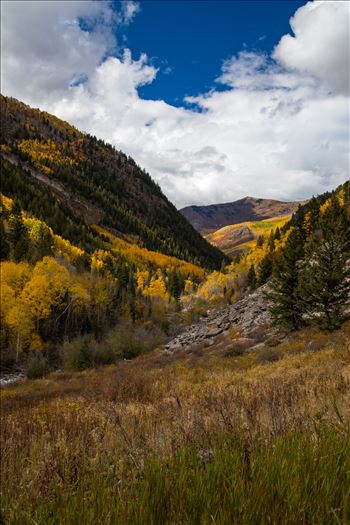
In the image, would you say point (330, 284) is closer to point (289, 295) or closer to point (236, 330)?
point (289, 295)

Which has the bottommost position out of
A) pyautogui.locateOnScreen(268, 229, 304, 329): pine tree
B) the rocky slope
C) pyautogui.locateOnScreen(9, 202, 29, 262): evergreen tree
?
the rocky slope

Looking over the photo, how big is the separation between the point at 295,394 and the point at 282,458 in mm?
3648

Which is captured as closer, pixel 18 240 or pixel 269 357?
pixel 269 357

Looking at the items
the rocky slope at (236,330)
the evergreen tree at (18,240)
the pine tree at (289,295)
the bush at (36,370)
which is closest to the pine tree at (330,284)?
the pine tree at (289,295)

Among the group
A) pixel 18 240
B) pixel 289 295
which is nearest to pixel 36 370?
pixel 289 295

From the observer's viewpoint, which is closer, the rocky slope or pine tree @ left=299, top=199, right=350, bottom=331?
pine tree @ left=299, top=199, right=350, bottom=331

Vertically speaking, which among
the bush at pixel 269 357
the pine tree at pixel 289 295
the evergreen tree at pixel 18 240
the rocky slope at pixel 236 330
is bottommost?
the rocky slope at pixel 236 330

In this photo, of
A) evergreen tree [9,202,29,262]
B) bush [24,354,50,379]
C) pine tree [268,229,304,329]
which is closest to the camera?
pine tree [268,229,304,329]

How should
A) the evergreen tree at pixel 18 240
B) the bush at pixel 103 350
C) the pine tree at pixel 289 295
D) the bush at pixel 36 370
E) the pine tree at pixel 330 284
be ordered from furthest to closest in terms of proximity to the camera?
1. the evergreen tree at pixel 18 240
2. the bush at pixel 103 350
3. the bush at pixel 36 370
4. the pine tree at pixel 289 295
5. the pine tree at pixel 330 284

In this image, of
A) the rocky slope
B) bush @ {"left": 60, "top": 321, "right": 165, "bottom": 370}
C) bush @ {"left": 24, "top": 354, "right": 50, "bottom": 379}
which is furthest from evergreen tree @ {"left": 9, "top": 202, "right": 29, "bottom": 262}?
the rocky slope

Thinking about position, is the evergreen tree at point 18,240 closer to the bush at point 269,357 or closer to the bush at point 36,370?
the bush at point 36,370

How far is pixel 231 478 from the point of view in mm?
1601

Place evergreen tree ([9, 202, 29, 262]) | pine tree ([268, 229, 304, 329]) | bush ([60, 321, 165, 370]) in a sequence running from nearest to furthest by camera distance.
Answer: pine tree ([268, 229, 304, 329]) < bush ([60, 321, 165, 370]) < evergreen tree ([9, 202, 29, 262])

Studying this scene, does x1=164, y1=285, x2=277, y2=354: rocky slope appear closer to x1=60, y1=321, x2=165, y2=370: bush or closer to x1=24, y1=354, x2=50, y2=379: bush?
x1=60, y1=321, x2=165, y2=370: bush
